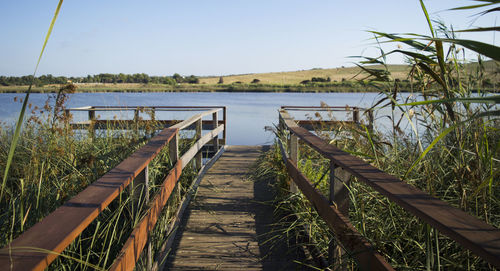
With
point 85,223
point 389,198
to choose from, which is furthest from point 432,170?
point 85,223

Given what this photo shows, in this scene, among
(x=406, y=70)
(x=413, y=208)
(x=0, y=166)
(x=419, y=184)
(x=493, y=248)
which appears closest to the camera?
(x=493, y=248)

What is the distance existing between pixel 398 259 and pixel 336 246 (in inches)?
13.6

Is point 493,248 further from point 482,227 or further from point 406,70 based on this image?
point 406,70

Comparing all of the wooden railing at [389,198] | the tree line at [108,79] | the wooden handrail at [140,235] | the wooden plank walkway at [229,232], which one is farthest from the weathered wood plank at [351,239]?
the tree line at [108,79]

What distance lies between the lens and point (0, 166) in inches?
157

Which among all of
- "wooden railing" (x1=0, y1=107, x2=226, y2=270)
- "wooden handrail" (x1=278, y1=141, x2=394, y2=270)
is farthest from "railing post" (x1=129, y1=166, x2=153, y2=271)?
"wooden handrail" (x1=278, y1=141, x2=394, y2=270)

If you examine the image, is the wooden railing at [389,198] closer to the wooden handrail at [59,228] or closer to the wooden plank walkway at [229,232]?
the wooden plank walkway at [229,232]

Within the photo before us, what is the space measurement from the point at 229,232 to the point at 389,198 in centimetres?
217

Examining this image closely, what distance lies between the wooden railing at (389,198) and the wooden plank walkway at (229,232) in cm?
47

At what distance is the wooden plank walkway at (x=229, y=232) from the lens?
2857mm

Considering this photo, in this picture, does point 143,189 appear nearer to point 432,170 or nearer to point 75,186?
point 75,186

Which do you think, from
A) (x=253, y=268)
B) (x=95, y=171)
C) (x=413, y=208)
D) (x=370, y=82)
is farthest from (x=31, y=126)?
(x=413, y=208)

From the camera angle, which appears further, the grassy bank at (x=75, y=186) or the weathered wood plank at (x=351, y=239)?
the grassy bank at (x=75, y=186)

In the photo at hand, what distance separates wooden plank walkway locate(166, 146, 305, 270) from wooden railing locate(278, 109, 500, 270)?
1.54 ft
